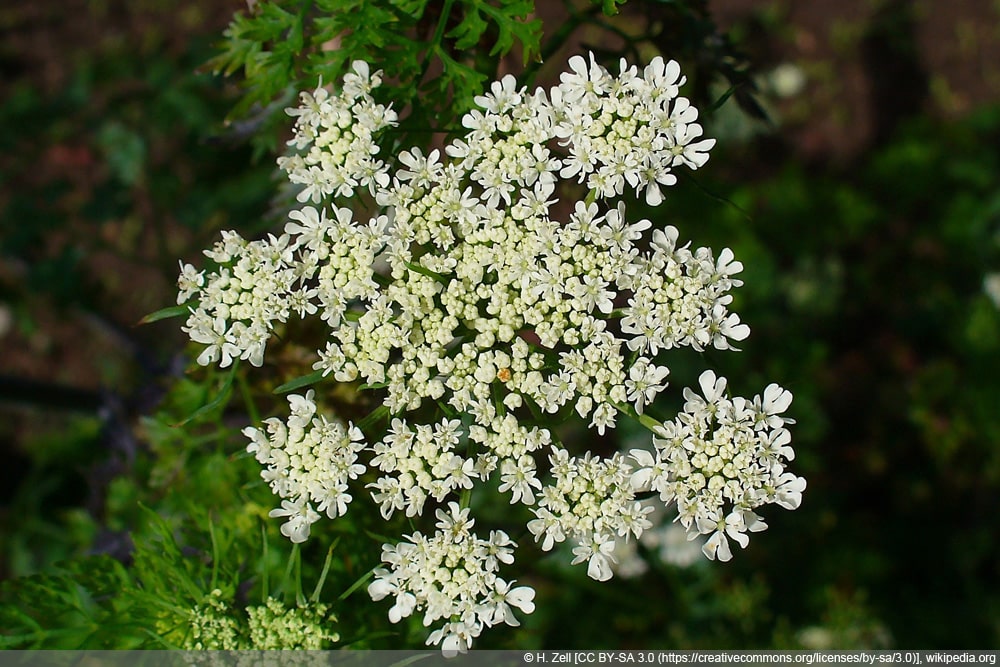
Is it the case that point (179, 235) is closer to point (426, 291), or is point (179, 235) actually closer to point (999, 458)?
point (426, 291)

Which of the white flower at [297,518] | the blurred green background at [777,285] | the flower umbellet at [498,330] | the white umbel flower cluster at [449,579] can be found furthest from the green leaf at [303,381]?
the blurred green background at [777,285]

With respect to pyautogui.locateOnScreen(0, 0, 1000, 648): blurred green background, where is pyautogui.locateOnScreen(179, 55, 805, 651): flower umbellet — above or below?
below

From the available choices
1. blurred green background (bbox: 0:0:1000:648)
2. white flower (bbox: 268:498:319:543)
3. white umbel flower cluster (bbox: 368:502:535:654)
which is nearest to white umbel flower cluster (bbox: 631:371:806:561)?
white umbel flower cluster (bbox: 368:502:535:654)

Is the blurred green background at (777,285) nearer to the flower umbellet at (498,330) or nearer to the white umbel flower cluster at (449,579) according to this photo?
the flower umbellet at (498,330)

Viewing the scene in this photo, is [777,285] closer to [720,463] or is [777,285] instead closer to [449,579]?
[720,463]

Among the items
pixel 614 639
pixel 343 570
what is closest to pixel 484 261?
pixel 343 570

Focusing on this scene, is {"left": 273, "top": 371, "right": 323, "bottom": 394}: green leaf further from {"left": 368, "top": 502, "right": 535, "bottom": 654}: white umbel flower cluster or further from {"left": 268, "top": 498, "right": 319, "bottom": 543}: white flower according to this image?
{"left": 368, "top": 502, "right": 535, "bottom": 654}: white umbel flower cluster
